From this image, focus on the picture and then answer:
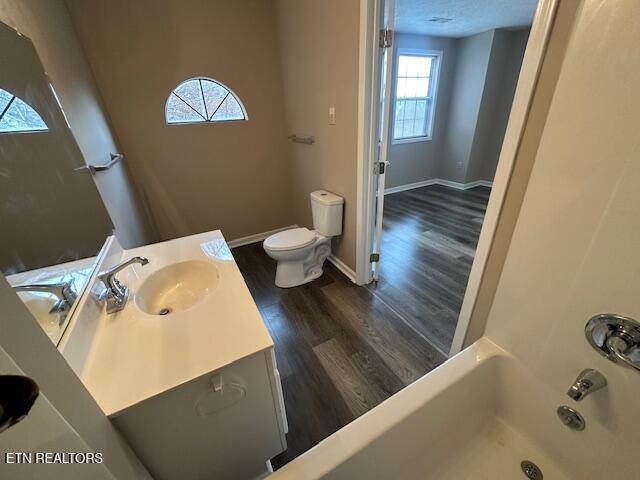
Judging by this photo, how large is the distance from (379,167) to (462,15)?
244 cm

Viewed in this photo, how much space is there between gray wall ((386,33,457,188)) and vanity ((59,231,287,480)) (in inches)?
150

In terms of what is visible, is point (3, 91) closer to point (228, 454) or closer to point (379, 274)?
point (228, 454)

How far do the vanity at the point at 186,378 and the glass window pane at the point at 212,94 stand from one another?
1.84 m

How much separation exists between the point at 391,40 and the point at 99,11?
6.34ft

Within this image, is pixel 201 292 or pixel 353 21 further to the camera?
pixel 353 21

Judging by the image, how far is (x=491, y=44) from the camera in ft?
11.5

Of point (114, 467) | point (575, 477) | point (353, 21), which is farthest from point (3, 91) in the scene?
point (575, 477)

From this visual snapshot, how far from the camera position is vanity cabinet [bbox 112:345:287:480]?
0.67 meters

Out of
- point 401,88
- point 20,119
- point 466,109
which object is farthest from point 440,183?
point 20,119

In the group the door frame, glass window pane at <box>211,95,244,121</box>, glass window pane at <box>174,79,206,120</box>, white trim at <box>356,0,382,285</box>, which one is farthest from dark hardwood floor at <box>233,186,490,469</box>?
glass window pane at <box>174,79,206,120</box>

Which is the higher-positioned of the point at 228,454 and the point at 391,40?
the point at 391,40

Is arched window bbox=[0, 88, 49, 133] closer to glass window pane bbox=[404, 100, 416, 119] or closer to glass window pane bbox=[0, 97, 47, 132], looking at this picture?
glass window pane bbox=[0, 97, 47, 132]

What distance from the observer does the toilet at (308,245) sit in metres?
2.04

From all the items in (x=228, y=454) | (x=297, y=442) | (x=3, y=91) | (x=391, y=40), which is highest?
(x=391, y=40)
